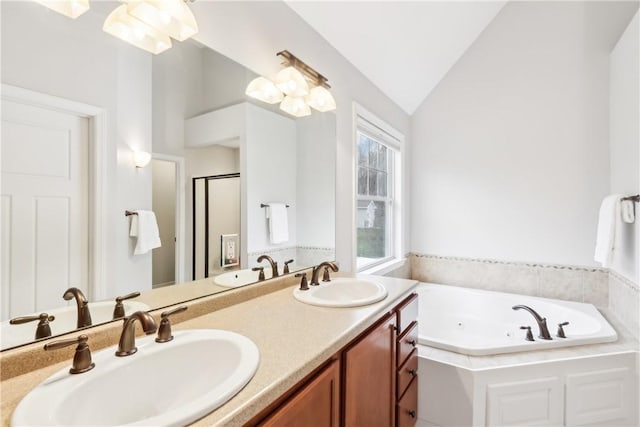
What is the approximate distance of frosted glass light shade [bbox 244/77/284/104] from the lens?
4.75 feet

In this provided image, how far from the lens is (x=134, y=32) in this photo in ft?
3.12

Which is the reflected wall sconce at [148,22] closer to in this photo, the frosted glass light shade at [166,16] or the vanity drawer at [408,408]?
the frosted glass light shade at [166,16]

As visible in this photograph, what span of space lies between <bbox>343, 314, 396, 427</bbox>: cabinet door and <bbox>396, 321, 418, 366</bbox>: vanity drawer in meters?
0.08

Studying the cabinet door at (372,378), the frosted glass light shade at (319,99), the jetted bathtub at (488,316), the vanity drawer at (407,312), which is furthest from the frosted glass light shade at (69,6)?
the jetted bathtub at (488,316)

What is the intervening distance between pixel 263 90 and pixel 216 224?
0.69 meters

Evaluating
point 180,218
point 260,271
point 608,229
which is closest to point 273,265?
point 260,271

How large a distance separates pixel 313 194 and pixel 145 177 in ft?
3.17

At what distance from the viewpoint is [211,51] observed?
1242 mm

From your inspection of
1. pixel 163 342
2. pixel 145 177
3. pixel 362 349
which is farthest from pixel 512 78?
pixel 163 342

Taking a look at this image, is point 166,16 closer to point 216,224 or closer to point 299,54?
point 216,224

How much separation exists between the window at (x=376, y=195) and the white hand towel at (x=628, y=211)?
1581mm

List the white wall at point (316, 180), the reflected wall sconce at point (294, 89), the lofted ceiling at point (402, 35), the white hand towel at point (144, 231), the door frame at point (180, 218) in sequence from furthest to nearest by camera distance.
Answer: the lofted ceiling at point (402, 35) < the white wall at point (316, 180) < the reflected wall sconce at point (294, 89) < the door frame at point (180, 218) < the white hand towel at point (144, 231)

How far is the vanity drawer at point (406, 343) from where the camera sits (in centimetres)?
138

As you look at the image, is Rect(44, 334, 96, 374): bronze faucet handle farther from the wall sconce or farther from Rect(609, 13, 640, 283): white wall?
Rect(609, 13, 640, 283): white wall
